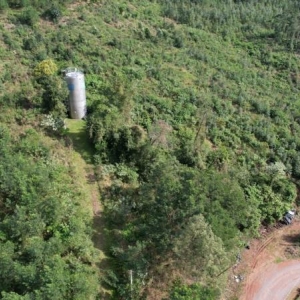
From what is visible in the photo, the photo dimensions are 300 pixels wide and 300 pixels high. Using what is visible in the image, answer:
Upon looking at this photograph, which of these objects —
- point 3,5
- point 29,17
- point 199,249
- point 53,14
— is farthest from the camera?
point 53,14

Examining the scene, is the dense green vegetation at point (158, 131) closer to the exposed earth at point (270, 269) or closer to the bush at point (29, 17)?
the bush at point (29, 17)

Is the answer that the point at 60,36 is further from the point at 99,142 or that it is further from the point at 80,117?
the point at 99,142

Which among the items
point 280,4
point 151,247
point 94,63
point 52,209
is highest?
point 280,4

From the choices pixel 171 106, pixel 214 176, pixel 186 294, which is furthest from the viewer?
pixel 171 106

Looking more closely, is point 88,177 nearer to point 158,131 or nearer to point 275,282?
point 158,131

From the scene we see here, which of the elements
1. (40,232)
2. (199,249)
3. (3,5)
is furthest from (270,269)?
(3,5)

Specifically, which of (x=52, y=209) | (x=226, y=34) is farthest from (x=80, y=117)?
(x=226, y=34)
